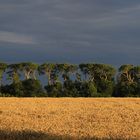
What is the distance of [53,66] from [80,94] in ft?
51.8

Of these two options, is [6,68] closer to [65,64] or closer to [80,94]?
[65,64]

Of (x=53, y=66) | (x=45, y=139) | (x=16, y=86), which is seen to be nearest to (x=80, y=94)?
(x=16, y=86)

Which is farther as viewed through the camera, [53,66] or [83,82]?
[53,66]

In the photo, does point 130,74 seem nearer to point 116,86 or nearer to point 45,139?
point 116,86

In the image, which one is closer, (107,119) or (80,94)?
(107,119)

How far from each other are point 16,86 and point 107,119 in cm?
5307

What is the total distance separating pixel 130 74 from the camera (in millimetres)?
86375

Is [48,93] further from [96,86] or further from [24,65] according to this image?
[24,65]

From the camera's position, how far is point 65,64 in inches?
3597

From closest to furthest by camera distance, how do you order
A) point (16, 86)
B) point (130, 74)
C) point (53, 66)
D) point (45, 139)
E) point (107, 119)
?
point (45, 139) → point (107, 119) → point (16, 86) → point (130, 74) → point (53, 66)

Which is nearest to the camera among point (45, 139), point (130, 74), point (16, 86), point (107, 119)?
point (45, 139)

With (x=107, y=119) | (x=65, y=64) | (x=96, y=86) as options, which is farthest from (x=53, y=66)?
(x=107, y=119)

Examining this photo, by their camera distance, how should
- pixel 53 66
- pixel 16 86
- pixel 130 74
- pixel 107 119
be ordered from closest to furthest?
pixel 107 119, pixel 16 86, pixel 130 74, pixel 53 66

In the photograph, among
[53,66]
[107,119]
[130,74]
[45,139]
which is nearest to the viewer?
[45,139]
